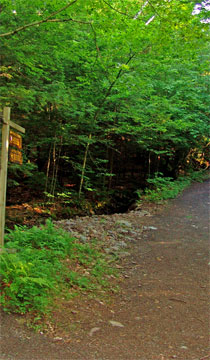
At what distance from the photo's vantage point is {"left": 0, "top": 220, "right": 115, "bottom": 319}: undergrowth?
128 inches

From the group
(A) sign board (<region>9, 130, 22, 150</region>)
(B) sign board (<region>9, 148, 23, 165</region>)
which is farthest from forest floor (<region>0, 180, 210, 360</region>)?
(A) sign board (<region>9, 130, 22, 150</region>)

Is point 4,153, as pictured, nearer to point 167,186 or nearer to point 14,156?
point 14,156

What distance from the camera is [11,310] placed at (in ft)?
10.2

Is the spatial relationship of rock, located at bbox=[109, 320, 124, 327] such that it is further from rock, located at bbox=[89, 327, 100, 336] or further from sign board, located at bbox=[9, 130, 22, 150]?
sign board, located at bbox=[9, 130, 22, 150]

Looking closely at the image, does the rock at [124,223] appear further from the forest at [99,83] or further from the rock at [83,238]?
the forest at [99,83]

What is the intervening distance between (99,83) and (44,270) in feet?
22.7

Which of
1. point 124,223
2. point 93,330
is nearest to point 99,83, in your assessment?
point 124,223

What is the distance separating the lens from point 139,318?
3533 mm

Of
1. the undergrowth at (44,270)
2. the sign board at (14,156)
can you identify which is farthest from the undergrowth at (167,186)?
the sign board at (14,156)

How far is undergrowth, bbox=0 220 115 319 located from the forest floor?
0.22 metres

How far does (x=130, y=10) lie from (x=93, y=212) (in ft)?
23.9

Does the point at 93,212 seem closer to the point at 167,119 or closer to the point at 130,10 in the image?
the point at 167,119

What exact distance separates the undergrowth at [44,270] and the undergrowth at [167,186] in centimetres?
591

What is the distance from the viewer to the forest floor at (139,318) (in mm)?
2740
